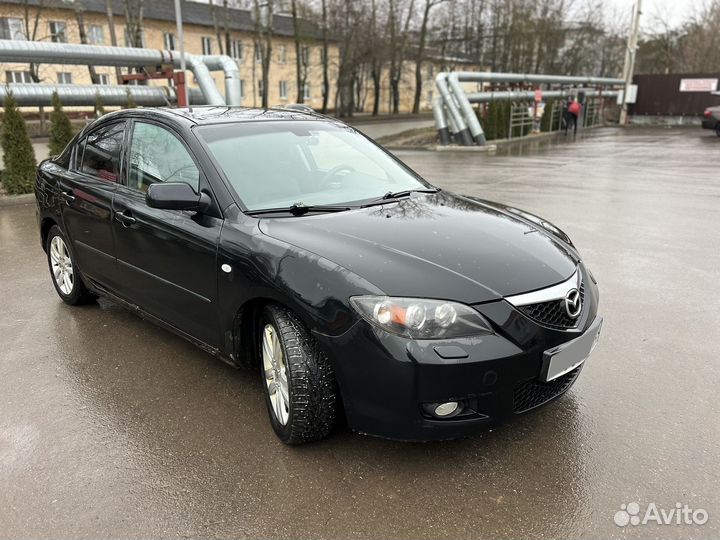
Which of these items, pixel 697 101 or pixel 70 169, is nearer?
pixel 70 169

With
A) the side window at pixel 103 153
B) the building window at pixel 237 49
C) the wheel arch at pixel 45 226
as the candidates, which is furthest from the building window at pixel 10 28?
the side window at pixel 103 153

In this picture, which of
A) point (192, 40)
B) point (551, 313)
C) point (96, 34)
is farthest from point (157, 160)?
point (192, 40)

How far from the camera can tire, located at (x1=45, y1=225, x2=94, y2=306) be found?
4980 mm

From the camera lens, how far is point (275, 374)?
10.1ft

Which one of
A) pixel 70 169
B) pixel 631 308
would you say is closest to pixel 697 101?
pixel 631 308

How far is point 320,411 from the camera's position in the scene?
2.82m

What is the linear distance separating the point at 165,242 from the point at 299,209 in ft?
3.03

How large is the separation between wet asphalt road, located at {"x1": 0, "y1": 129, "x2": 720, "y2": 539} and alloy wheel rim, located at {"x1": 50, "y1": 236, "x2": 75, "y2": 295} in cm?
24

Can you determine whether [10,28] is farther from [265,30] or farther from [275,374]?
[275,374]

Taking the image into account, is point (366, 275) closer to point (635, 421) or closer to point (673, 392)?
point (635, 421)

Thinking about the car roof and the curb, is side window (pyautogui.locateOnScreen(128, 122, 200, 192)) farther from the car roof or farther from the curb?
the curb

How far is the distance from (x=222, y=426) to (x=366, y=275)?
4.24 feet

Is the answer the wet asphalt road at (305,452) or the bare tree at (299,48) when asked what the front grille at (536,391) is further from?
the bare tree at (299,48)

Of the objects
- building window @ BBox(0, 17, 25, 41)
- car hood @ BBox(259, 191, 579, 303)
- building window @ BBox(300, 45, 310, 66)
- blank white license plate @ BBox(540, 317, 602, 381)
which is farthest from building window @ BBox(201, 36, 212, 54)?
blank white license plate @ BBox(540, 317, 602, 381)
